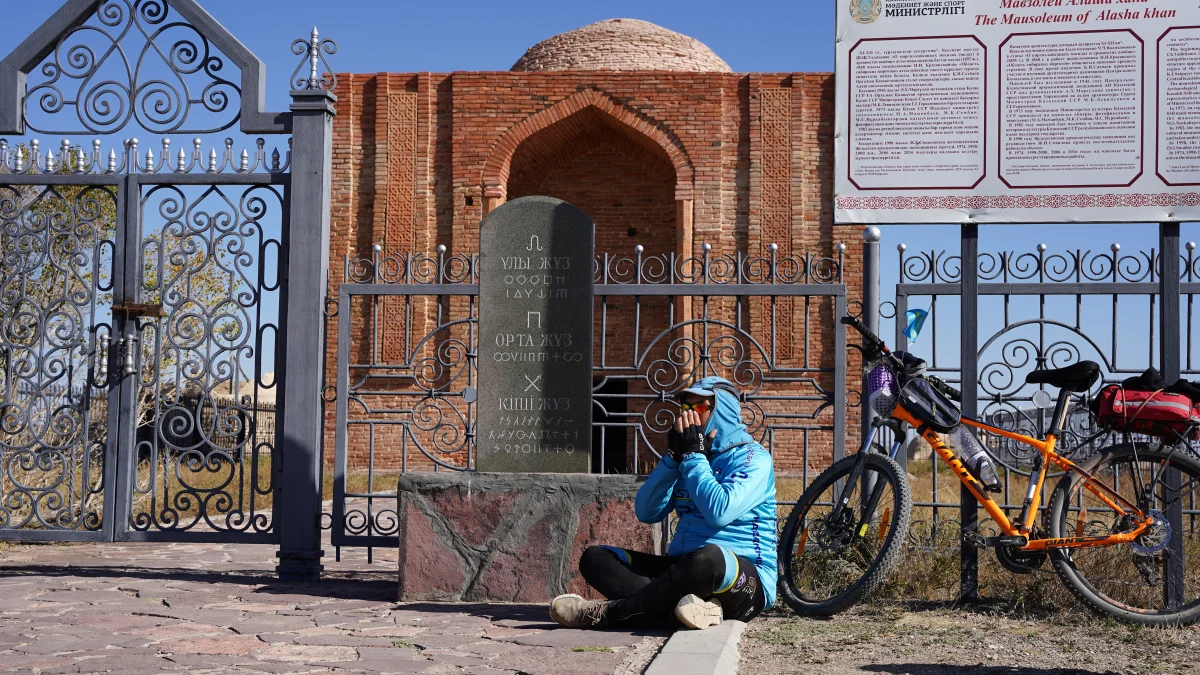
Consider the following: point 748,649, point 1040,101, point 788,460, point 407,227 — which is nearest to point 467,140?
point 407,227

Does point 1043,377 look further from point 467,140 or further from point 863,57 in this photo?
point 467,140

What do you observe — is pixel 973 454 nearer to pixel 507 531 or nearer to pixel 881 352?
pixel 881 352

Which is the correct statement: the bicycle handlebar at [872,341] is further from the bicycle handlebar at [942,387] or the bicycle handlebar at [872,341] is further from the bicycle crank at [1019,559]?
the bicycle crank at [1019,559]

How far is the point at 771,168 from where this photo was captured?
20.8 metres

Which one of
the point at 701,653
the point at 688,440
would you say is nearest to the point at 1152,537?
the point at 688,440

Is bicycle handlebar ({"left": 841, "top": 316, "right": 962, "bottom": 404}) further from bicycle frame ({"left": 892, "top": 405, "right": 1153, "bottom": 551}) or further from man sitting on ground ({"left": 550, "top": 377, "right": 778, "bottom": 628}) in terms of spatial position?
man sitting on ground ({"left": 550, "top": 377, "right": 778, "bottom": 628})

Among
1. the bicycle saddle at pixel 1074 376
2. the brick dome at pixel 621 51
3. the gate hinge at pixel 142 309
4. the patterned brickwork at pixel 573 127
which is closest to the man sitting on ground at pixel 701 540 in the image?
the bicycle saddle at pixel 1074 376

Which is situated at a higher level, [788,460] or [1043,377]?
[1043,377]

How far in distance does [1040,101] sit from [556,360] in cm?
286

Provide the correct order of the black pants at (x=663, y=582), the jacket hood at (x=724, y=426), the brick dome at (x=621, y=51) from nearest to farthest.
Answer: the black pants at (x=663, y=582) → the jacket hood at (x=724, y=426) → the brick dome at (x=621, y=51)

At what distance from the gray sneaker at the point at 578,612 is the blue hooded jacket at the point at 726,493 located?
472 mm

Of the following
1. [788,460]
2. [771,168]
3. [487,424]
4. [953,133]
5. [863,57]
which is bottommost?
[788,460]

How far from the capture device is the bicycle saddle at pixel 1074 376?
564cm

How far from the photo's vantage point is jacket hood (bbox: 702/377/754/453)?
5508mm
